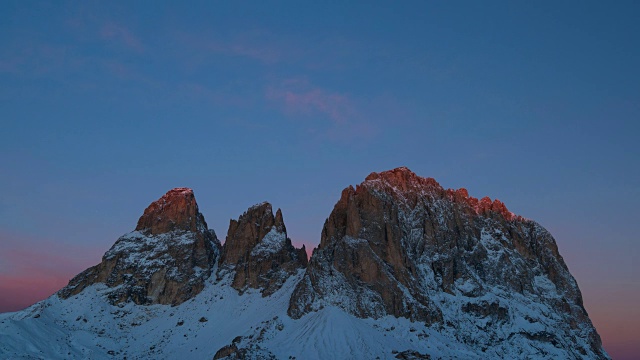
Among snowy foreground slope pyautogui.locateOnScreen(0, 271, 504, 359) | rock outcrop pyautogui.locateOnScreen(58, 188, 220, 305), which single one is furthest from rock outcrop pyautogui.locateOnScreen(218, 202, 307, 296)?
rock outcrop pyautogui.locateOnScreen(58, 188, 220, 305)

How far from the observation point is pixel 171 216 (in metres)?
194

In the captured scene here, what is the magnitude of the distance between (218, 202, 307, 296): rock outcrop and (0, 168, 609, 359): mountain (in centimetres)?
42

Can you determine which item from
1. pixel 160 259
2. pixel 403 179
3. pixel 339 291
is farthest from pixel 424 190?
pixel 160 259

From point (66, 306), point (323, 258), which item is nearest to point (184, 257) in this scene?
point (66, 306)

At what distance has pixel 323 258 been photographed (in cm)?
16088

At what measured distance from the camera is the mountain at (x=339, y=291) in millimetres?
142375

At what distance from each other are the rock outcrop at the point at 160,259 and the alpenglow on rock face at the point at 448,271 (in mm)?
40040

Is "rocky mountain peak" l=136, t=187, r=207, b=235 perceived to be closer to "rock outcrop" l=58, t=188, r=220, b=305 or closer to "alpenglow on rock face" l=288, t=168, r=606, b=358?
"rock outcrop" l=58, t=188, r=220, b=305

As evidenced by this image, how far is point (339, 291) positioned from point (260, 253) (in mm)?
36521

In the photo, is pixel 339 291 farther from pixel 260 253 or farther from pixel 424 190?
pixel 424 190

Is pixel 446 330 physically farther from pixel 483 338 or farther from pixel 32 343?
pixel 32 343

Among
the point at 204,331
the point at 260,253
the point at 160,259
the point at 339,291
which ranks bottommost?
the point at 204,331

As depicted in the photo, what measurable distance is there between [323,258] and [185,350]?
4154 cm

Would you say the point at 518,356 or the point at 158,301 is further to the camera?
the point at 158,301
